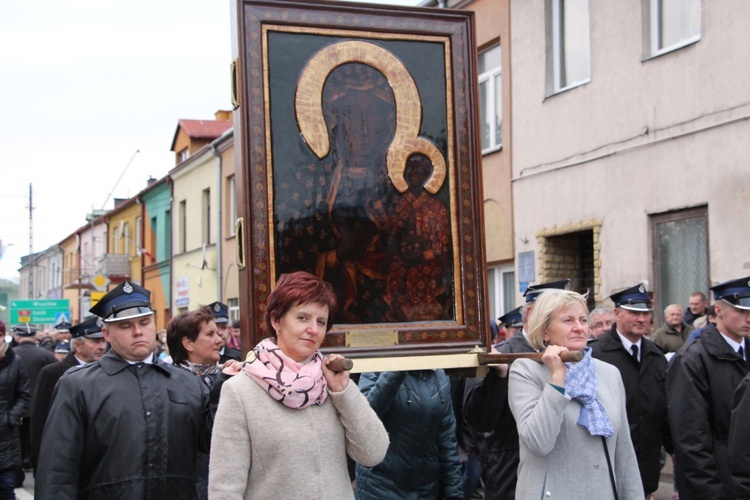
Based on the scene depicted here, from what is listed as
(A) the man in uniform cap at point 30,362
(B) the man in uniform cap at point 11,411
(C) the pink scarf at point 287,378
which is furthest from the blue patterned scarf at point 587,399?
(A) the man in uniform cap at point 30,362

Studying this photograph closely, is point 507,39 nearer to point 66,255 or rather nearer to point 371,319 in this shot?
point 371,319

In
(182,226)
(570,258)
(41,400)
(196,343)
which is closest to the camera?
(196,343)

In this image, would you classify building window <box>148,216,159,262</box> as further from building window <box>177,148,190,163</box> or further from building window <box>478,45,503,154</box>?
building window <box>478,45,503,154</box>

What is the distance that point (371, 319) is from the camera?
4848 millimetres

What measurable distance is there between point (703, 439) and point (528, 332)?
5.69 ft

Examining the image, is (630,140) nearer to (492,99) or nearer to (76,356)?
(492,99)

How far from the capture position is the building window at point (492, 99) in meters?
16.0

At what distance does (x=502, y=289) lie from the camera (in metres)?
16.4

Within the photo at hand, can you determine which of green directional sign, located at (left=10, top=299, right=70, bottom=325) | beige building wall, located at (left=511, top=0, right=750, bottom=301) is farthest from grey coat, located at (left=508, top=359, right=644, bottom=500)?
green directional sign, located at (left=10, top=299, right=70, bottom=325)

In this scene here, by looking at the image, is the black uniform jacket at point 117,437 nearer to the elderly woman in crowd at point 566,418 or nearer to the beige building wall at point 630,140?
the elderly woman in crowd at point 566,418

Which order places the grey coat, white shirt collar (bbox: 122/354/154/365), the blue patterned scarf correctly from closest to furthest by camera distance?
the grey coat → the blue patterned scarf → white shirt collar (bbox: 122/354/154/365)

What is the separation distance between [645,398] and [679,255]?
590cm

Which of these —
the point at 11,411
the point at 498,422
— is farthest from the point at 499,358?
the point at 11,411

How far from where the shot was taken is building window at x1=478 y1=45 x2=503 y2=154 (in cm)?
1602
